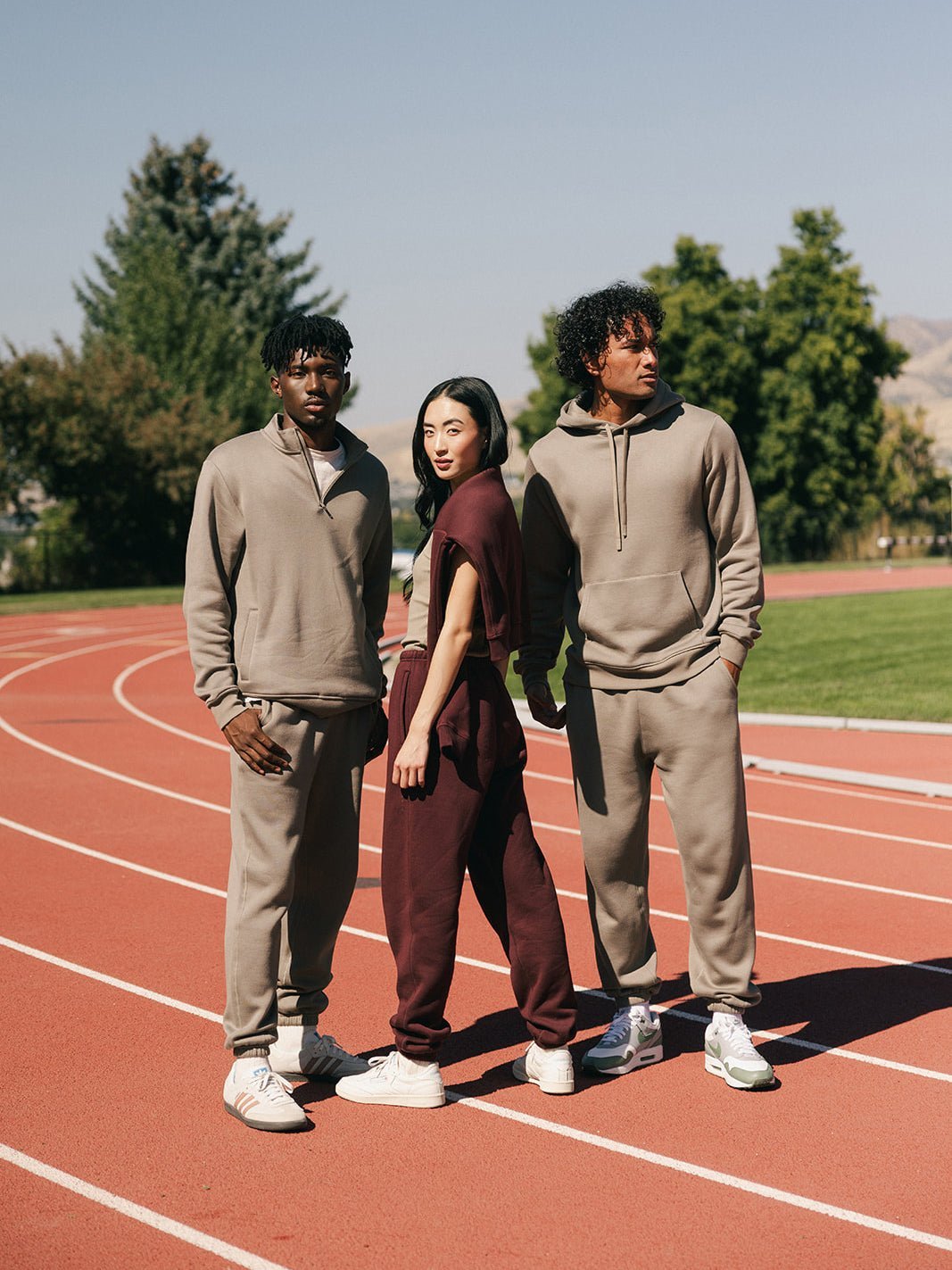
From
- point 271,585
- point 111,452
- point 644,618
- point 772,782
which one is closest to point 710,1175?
point 644,618

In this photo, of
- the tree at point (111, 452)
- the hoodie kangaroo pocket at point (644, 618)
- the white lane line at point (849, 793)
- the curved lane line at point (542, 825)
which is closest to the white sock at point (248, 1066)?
the hoodie kangaroo pocket at point (644, 618)

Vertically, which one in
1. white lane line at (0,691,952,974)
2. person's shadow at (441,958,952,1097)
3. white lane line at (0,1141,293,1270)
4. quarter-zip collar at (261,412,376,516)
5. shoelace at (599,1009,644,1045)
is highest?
quarter-zip collar at (261,412,376,516)

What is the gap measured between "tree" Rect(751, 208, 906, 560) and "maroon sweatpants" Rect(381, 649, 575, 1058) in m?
52.5

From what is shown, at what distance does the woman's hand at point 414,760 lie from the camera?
4.07 m

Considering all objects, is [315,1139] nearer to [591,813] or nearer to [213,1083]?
[213,1083]

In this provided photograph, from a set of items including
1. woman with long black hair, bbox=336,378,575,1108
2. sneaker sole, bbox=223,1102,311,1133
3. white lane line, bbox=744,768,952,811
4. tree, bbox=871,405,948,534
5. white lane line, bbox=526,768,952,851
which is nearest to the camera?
sneaker sole, bbox=223,1102,311,1133

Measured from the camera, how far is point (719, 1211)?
11.5 feet

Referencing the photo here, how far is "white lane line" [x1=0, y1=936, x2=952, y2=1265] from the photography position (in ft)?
11.1

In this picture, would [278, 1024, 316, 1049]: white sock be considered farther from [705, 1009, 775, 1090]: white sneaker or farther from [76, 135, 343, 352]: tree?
[76, 135, 343, 352]: tree

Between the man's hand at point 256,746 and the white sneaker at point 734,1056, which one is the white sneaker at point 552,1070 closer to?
the white sneaker at point 734,1056

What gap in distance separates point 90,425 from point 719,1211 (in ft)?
133

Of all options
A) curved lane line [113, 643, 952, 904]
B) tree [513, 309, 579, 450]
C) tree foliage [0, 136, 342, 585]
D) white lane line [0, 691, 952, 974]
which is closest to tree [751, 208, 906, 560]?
tree [513, 309, 579, 450]

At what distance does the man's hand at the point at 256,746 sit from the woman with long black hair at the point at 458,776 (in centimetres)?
32

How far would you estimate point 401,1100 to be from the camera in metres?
4.20
